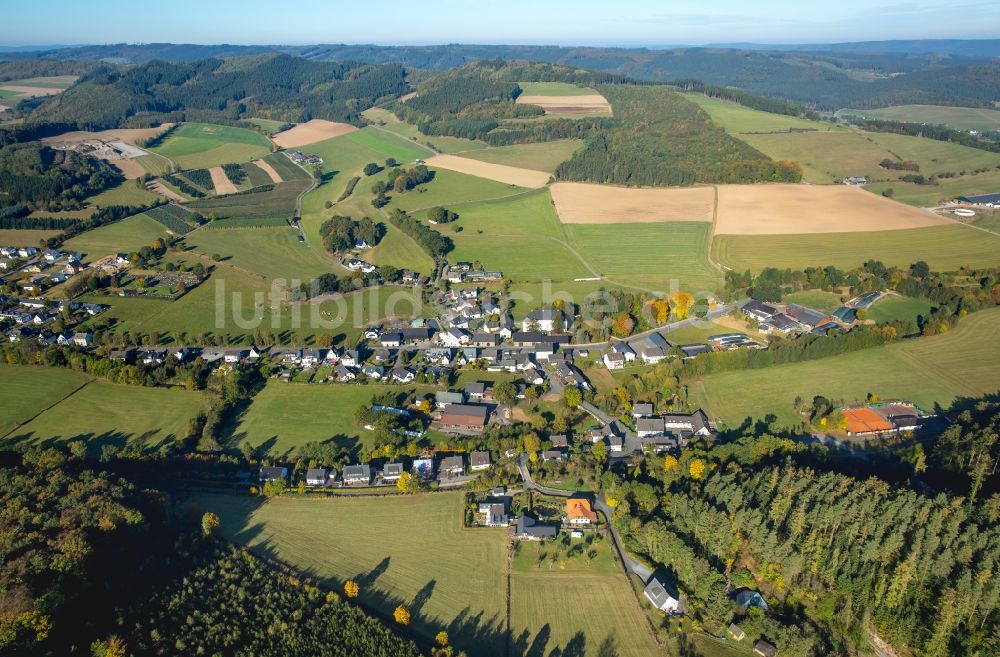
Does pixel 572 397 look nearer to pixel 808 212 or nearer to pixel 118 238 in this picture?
pixel 808 212

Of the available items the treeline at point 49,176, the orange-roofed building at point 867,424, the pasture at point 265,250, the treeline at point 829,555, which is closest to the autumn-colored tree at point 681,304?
the orange-roofed building at point 867,424

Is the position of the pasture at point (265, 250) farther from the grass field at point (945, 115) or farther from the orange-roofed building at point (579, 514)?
the grass field at point (945, 115)

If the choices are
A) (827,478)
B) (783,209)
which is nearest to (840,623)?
(827,478)

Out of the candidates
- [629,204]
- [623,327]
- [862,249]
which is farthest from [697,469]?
[629,204]

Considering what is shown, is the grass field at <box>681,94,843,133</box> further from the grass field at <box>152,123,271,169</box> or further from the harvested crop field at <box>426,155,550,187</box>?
the grass field at <box>152,123,271,169</box>

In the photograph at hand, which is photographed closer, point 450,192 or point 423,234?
point 423,234

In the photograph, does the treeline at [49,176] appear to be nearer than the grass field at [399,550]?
No

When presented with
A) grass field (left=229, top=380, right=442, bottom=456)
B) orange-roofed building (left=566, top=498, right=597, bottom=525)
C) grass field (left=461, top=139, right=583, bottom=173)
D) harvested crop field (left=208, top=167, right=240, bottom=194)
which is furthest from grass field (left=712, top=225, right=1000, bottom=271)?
harvested crop field (left=208, top=167, right=240, bottom=194)
